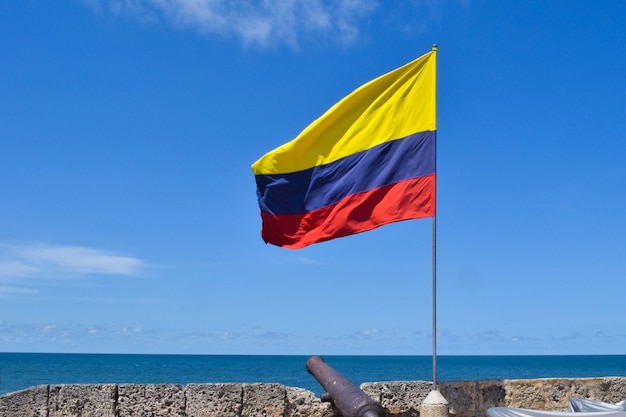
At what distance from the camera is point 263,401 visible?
8945 mm

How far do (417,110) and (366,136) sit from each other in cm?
69

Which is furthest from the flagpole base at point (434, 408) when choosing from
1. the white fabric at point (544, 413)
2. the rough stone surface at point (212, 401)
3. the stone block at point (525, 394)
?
the rough stone surface at point (212, 401)

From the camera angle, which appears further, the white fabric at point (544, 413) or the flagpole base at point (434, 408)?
the flagpole base at point (434, 408)

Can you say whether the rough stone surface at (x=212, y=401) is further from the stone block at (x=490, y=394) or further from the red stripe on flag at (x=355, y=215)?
the stone block at (x=490, y=394)

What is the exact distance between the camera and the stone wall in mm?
8703

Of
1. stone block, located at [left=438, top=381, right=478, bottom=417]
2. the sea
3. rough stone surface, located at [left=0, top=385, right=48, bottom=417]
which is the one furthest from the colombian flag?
the sea

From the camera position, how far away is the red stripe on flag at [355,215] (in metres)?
8.70

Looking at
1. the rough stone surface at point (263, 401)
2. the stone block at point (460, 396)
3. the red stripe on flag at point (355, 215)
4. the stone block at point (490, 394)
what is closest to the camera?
the red stripe on flag at point (355, 215)

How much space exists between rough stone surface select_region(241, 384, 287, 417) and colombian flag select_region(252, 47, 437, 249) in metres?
1.77

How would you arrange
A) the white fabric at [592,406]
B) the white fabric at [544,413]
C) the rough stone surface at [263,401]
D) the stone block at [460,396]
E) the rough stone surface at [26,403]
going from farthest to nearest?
1. the stone block at [460,396]
2. the rough stone surface at [263,401]
3. the rough stone surface at [26,403]
4. the white fabric at [592,406]
5. the white fabric at [544,413]

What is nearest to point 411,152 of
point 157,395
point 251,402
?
point 251,402

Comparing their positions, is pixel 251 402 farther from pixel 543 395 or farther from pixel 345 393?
pixel 543 395

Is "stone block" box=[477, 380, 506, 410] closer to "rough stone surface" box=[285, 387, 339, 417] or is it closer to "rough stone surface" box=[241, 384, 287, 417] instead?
"rough stone surface" box=[285, 387, 339, 417]

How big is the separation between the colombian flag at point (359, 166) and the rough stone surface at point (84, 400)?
265 centimetres
